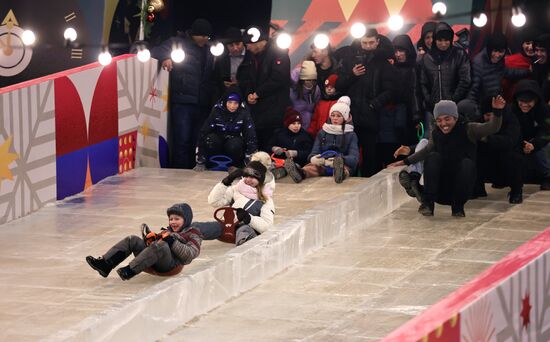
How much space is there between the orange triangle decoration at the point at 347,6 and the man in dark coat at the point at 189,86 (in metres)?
1.83

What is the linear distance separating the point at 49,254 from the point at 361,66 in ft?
16.3

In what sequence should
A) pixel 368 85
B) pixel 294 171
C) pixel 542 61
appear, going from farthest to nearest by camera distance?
pixel 368 85 → pixel 294 171 → pixel 542 61

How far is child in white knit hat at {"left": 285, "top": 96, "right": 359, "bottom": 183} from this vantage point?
56.4 ft

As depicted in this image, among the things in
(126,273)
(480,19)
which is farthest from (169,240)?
(480,19)

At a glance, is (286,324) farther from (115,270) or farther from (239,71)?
(239,71)

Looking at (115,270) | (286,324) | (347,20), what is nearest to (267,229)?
(115,270)

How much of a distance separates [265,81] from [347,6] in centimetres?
199

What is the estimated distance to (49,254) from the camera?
1409 centimetres

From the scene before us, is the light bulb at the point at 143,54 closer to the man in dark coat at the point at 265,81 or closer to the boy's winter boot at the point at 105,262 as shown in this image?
the man in dark coat at the point at 265,81

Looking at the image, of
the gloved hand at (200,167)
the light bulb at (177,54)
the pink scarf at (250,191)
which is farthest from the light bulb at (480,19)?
the pink scarf at (250,191)

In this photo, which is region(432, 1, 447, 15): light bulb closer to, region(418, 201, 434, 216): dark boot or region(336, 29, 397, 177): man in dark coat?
region(336, 29, 397, 177): man in dark coat

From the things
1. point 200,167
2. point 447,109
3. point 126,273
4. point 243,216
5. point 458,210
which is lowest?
point 126,273

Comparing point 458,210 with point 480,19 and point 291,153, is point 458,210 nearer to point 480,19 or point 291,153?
point 291,153

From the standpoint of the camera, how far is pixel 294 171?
56.5 feet
